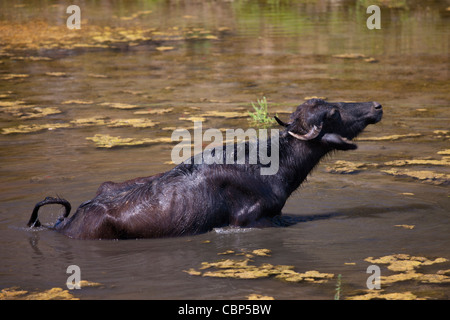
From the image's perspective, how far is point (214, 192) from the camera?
6.70 m

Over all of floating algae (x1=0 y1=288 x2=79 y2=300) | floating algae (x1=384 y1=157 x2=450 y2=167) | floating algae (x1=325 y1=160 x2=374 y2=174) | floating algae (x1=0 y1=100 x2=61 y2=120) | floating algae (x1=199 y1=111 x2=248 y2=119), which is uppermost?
floating algae (x1=0 y1=100 x2=61 y2=120)

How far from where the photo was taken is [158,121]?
10703mm

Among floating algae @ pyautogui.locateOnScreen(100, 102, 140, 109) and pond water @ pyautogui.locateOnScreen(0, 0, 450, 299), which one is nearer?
pond water @ pyautogui.locateOnScreen(0, 0, 450, 299)

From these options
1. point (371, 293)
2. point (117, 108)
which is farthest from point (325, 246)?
point (117, 108)

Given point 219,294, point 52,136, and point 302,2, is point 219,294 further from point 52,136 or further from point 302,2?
point 302,2

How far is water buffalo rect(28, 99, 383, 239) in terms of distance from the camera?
657 cm

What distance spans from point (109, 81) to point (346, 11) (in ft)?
26.6

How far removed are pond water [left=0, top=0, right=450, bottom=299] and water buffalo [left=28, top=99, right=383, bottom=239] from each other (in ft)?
0.43

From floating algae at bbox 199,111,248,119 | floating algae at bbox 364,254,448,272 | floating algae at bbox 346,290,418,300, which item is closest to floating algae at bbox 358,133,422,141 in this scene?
floating algae at bbox 199,111,248,119

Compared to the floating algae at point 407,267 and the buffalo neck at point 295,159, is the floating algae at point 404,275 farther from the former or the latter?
the buffalo neck at point 295,159

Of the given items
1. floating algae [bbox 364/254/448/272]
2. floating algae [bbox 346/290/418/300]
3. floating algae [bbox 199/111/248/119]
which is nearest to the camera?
floating algae [bbox 346/290/418/300]

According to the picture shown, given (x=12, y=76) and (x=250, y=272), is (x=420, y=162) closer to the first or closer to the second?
(x=250, y=272)

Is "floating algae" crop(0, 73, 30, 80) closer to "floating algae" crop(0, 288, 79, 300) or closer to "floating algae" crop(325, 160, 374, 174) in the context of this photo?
"floating algae" crop(325, 160, 374, 174)

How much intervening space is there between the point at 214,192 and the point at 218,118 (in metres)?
4.08
